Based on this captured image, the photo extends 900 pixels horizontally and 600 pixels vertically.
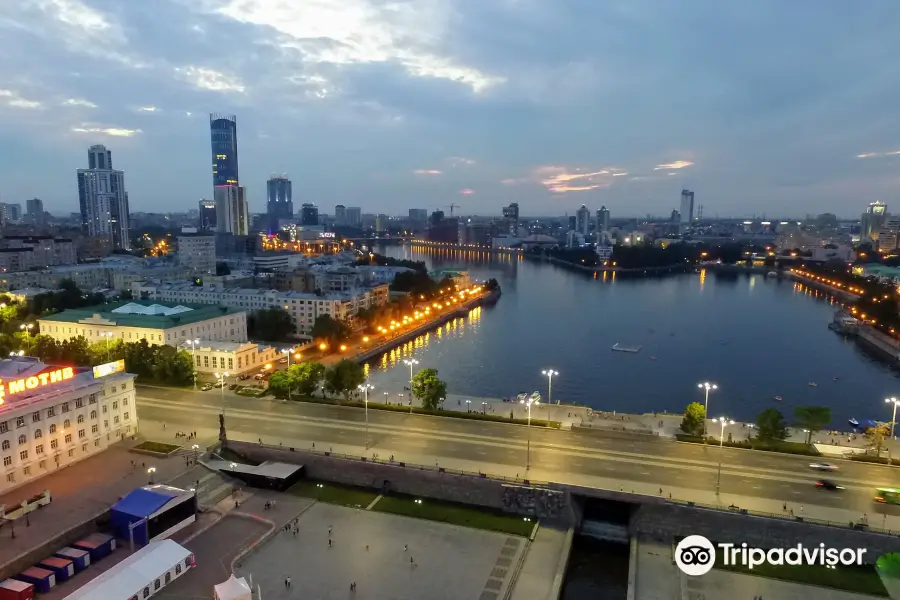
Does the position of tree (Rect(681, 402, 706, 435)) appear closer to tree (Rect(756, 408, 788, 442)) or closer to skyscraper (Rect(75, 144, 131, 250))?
tree (Rect(756, 408, 788, 442))

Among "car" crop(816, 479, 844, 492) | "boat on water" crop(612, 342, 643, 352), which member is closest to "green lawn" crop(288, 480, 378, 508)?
"car" crop(816, 479, 844, 492)

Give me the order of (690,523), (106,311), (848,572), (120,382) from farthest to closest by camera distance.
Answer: (106,311) → (120,382) → (690,523) → (848,572)

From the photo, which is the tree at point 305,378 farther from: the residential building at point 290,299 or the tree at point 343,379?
the residential building at point 290,299

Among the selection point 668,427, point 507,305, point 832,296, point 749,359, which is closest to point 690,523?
point 668,427

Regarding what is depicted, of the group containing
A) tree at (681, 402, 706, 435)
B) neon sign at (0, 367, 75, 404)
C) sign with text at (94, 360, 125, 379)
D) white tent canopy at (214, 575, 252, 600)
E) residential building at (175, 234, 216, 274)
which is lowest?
white tent canopy at (214, 575, 252, 600)

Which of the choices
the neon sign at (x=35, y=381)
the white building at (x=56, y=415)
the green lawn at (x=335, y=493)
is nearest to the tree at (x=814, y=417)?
the green lawn at (x=335, y=493)

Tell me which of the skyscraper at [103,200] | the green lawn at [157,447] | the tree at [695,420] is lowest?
the green lawn at [157,447]

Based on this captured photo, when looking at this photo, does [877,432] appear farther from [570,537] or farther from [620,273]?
[620,273]
